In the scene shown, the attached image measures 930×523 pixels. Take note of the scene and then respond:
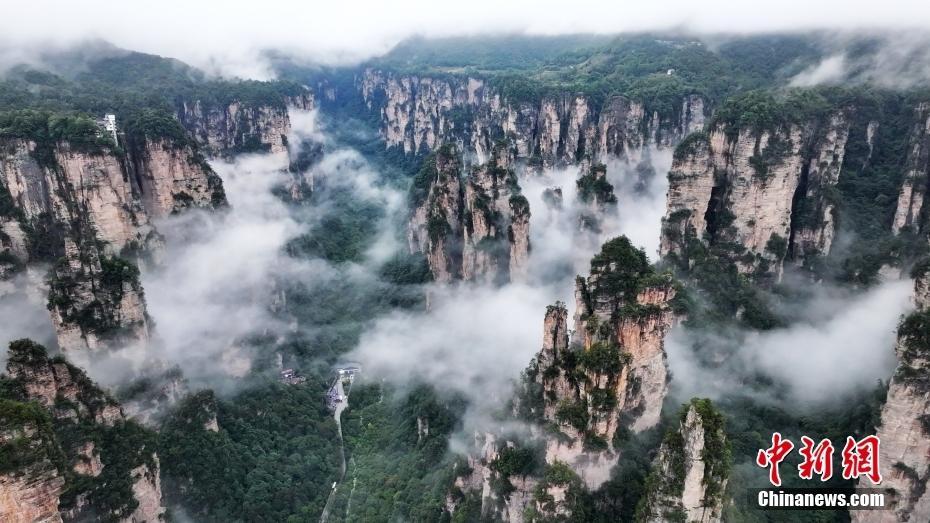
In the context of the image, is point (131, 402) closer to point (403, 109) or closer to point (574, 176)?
point (574, 176)

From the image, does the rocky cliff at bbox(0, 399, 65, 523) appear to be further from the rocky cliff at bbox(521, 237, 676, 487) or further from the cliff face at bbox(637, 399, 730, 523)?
the cliff face at bbox(637, 399, 730, 523)

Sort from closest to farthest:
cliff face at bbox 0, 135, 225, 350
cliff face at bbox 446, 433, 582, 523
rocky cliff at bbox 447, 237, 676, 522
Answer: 1. cliff face at bbox 446, 433, 582, 523
2. rocky cliff at bbox 447, 237, 676, 522
3. cliff face at bbox 0, 135, 225, 350

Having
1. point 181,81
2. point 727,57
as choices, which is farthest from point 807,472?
point 181,81

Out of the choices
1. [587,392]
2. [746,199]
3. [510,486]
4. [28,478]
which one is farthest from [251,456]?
[746,199]

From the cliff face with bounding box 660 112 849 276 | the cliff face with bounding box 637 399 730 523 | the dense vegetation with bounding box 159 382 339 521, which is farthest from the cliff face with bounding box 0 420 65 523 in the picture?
the cliff face with bounding box 660 112 849 276

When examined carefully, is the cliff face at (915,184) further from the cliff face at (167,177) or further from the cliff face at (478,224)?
the cliff face at (167,177)
